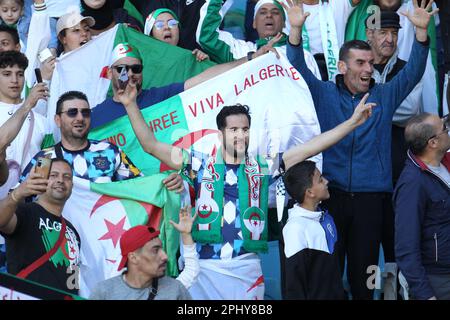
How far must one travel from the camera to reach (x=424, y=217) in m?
8.66

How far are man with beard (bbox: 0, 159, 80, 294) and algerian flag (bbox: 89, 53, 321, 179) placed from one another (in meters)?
1.39

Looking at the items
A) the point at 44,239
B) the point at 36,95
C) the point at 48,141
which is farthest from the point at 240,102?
the point at 44,239

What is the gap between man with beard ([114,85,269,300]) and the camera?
29.4ft

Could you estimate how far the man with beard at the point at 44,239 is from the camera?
847cm

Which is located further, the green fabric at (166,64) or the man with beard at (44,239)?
the green fabric at (166,64)

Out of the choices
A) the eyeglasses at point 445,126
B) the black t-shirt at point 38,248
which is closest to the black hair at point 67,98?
the black t-shirt at point 38,248

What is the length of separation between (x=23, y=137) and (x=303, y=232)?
2777 millimetres

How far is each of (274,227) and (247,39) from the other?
2.64 metres

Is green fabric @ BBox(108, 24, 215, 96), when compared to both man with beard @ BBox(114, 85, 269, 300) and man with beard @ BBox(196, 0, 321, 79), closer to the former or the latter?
man with beard @ BBox(196, 0, 321, 79)

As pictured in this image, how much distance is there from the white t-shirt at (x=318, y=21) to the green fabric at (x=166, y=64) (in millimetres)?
945

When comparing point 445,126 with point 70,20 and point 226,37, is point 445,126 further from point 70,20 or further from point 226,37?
point 70,20

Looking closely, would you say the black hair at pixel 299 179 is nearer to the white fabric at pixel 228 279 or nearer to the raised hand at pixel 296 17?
the white fabric at pixel 228 279

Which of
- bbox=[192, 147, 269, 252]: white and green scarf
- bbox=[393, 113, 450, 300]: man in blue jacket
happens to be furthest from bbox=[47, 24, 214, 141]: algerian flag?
bbox=[393, 113, 450, 300]: man in blue jacket
